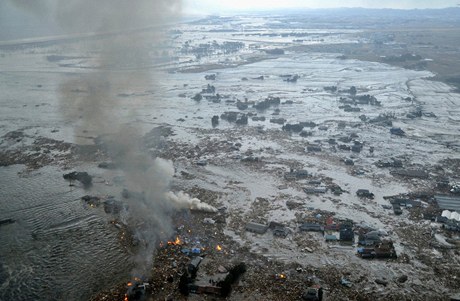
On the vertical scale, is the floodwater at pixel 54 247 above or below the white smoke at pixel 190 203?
below

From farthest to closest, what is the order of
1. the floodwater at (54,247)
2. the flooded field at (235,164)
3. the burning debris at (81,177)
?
the burning debris at (81,177) < the flooded field at (235,164) < the floodwater at (54,247)

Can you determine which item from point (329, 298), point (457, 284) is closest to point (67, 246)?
point (329, 298)

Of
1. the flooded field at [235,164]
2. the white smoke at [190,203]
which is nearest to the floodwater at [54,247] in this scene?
the flooded field at [235,164]

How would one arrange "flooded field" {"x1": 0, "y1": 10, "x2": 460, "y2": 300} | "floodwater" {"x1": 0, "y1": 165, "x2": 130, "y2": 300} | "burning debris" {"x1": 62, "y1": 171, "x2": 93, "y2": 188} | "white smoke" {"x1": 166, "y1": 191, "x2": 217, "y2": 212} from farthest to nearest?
"burning debris" {"x1": 62, "y1": 171, "x2": 93, "y2": 188} → "white smoke" {"x1": 166, "y1": 191, "x2": 217, "y2": 212} → "flooded field" {"x1": 0, "y1": 10, "x2": 460, "y2": 300} → "floodwater" {"x1": 0, "y1": 165, "x2": 130, "y2": 300}

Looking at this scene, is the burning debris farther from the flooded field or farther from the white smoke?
the white smoke

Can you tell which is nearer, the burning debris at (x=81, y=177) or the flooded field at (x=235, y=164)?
the flooded field at (x=235, y=164)

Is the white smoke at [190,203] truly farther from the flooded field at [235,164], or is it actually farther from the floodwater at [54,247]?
the floodwater at [54,247]

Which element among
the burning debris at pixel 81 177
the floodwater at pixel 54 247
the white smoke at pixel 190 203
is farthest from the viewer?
the burning debris at pixel 81 177

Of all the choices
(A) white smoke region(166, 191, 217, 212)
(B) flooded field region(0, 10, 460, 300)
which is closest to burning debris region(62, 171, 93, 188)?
(B) flooded field region(0, 10, 460, 300)

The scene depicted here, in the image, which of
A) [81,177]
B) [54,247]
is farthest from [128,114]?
[54,247]
